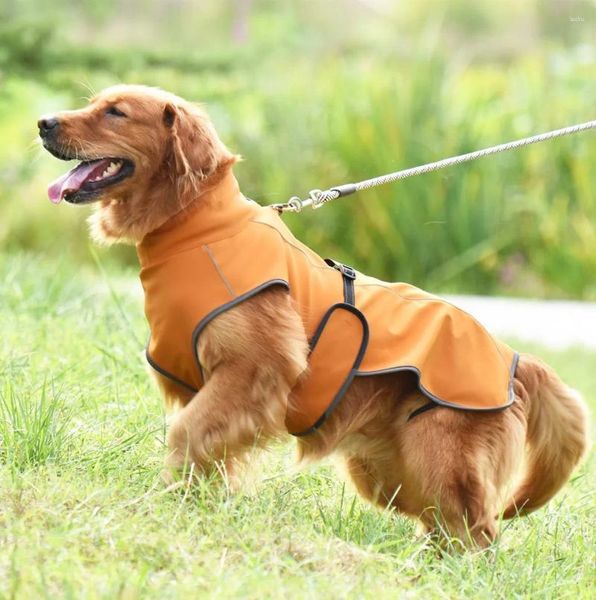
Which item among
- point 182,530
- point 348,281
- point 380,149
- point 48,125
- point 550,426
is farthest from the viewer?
point 380,149

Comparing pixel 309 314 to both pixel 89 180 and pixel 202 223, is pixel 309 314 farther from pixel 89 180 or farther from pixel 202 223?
pixel 89 180

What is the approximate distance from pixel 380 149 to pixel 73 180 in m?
7.56

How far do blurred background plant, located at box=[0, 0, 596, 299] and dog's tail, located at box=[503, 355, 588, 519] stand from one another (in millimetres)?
6695

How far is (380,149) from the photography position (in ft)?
35.9

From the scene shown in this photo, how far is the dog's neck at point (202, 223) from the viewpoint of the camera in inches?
140

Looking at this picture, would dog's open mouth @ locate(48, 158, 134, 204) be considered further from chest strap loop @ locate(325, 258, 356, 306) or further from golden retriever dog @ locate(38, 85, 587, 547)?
chest strap loop @ locate(325, 258, 356, 306)

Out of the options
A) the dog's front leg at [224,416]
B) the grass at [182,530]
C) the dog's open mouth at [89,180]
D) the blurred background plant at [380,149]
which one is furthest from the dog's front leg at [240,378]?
the blurred background plant at [380,149]

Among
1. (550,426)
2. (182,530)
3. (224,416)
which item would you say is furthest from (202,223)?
(550,426)

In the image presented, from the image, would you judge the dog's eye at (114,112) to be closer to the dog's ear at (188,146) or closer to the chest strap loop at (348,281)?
the dog's ear at (188,146)

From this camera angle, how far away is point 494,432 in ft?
12.1

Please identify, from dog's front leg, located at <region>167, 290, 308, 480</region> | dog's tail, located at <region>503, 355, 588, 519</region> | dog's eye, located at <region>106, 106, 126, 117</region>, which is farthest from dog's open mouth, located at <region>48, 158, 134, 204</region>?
dog's tail, located at <region>503, 355, 588, 519</region>

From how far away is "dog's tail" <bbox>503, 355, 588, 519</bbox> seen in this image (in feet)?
12.7

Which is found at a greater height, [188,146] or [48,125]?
[48,125]

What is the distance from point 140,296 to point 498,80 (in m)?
7.58
